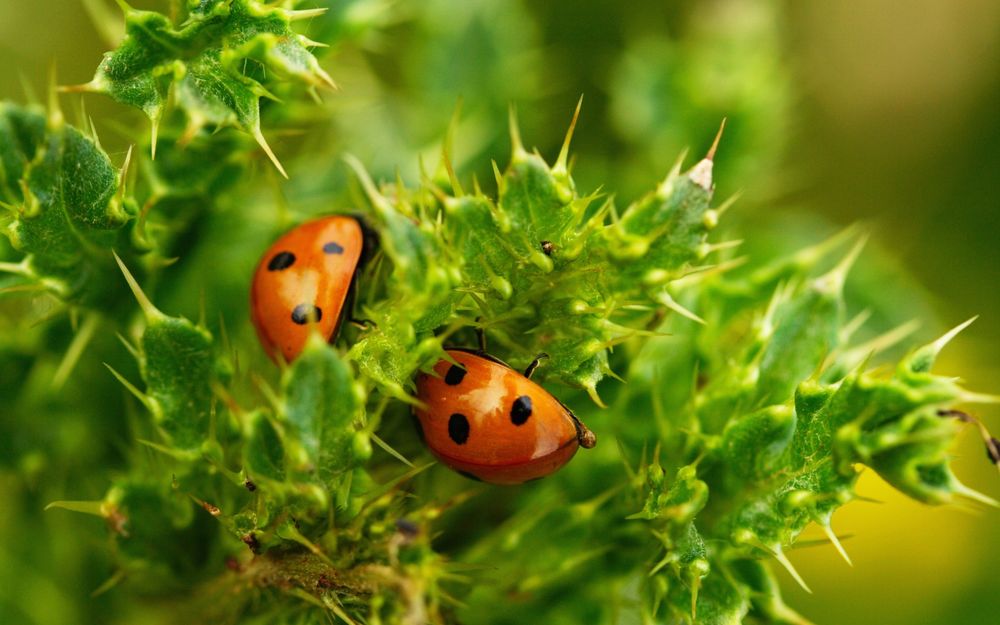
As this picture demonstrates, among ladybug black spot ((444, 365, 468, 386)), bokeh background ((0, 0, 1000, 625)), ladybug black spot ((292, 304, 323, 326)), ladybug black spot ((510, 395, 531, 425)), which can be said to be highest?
ladybug black spot ((292, 304, 323, 326))

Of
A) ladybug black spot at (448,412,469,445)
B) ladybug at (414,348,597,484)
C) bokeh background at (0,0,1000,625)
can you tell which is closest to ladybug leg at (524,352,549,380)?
ladybug at (414,348,597,484)

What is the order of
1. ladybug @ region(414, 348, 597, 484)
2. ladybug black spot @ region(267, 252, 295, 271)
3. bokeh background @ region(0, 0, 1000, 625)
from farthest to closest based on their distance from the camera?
bokeh background @ region(0, 0, 1000, 625) → ladybug black spot @ region(267, 252, 295, 271) → ladybug @ region(414, 348, 597, 484)

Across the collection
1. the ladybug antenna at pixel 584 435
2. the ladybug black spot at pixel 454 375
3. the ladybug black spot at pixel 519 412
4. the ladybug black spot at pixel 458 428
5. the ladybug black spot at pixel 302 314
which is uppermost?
the ladybug black spot at pixel 302 314

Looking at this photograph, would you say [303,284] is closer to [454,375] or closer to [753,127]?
[454,375]

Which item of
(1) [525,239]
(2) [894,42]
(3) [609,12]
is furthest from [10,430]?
(2) [894,42]

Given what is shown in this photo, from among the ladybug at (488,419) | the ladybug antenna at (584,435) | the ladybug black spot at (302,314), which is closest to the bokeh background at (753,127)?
the ladybug black spot at (302,314)

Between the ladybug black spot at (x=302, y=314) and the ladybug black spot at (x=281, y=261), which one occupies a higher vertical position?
the ladybug black spot at (x=281, y=261)

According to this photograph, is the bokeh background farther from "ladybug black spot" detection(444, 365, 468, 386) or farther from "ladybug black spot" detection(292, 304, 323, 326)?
"ladybug black spot" detection(444, 365, 468, 386)

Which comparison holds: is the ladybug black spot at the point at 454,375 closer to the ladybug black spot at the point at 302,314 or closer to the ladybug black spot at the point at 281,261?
the ladybug black spot at the point at 302,314
